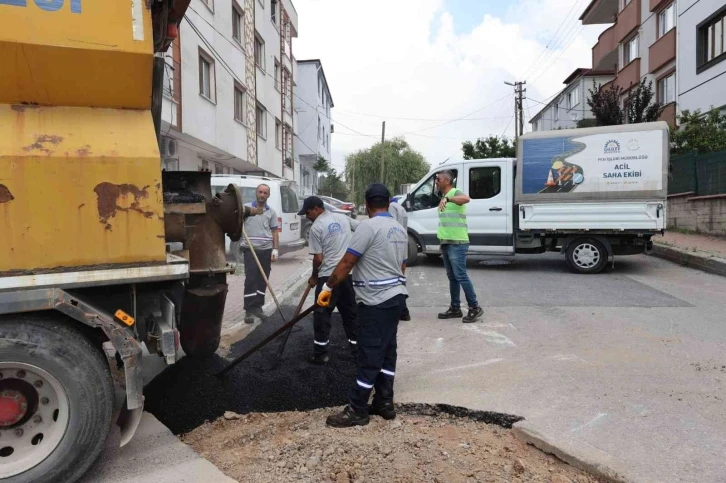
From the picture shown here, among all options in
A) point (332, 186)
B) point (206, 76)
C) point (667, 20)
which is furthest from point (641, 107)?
point (332, 186)

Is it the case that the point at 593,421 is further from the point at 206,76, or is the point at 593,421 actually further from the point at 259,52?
the point at 259,52

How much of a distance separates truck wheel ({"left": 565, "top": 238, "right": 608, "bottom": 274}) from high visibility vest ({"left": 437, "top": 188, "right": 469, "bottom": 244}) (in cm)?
429

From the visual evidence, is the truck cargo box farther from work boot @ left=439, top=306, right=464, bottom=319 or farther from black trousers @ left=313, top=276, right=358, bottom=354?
black trousers @ left=313, top=276, right=358, bottom=354

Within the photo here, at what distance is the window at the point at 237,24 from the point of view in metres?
18.2

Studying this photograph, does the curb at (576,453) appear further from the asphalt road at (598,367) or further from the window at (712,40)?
the window at (712,40)

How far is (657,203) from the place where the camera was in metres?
8.98

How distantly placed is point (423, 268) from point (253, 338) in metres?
5.81

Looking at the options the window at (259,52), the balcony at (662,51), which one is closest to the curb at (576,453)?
the balcony at (662,51)

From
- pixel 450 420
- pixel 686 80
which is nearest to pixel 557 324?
pixel 450 420

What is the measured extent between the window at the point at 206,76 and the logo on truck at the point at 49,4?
12.9 m

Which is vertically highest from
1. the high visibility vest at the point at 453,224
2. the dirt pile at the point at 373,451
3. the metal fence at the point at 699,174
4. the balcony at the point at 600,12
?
the balcony at the point at 600,12

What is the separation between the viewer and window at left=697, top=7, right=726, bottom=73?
15.8 m

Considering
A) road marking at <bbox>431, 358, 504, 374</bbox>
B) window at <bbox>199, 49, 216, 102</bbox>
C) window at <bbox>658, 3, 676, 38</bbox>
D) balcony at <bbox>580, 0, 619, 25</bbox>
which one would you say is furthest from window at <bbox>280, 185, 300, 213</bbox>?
balcony at <bbox>580, 0, 619, 25</bbox>

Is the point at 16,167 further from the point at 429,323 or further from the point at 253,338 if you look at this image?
the point at 429,323
